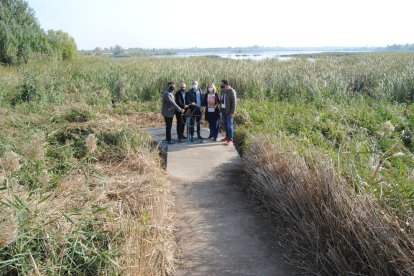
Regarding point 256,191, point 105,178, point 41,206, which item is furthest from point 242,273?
point 105,178

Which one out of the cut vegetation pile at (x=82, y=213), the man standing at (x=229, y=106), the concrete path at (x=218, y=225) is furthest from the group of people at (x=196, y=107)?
the cut vegetation pile at (x=82, y=213)

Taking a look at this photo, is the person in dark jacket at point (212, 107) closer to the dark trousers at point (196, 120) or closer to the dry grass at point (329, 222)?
the dark trousers at point (196, 120)

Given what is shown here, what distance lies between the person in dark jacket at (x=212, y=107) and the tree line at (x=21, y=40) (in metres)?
17.8

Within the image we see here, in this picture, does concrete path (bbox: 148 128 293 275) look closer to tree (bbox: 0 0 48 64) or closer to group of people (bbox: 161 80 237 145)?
group of people (bbox: 161 80 237 145)

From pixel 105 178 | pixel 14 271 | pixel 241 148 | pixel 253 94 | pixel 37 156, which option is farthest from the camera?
pixel 253 94

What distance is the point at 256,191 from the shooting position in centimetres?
495

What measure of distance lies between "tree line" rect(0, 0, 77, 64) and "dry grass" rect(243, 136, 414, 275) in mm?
21489

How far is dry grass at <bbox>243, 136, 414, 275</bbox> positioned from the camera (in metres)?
2.67

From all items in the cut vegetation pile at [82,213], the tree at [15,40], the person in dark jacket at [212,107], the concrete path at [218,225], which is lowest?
the concrete path at [218,225]

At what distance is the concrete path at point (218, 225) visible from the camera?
11.4 ft

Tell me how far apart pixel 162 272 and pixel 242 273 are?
79 cm

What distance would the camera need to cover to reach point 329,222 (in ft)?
10.8

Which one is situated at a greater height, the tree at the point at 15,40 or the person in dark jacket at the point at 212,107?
the tree at the point at 15,40

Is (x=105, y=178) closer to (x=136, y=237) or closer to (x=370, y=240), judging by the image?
(x=136, y=237)
